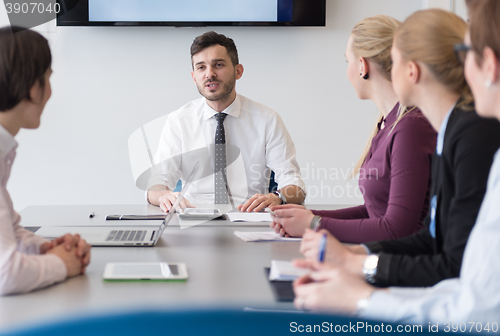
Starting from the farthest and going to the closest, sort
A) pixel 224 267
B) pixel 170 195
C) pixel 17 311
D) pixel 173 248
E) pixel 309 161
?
1. pixel 309 161
2. pixel 170 195
3. pixel 173 248
4. pixel 224 267
5. pixel 17 311

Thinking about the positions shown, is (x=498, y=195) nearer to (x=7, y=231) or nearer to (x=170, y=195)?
(x=7, y=231)

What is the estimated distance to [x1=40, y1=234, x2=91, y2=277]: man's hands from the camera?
1.14 m

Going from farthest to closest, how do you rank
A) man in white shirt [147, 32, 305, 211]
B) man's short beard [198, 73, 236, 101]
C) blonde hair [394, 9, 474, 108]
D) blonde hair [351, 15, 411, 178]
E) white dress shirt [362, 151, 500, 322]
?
man's short beard [198, 73, 236, 101]
man in white shirt [147, 32, 305, 211]
blonde hair [351, 15, 411, 178]
blonde hair [394, 9, 474, 108]
white dress shirt [362, 151, 500, 322]

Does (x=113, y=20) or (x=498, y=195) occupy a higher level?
(x=113, y=20)

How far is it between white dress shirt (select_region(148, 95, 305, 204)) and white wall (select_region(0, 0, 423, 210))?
2.12 ft

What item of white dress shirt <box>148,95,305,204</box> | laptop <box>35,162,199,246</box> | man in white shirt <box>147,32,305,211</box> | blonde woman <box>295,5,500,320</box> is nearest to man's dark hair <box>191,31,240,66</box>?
man in white shirt <box>147,32,305,211</box>

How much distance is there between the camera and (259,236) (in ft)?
5.26

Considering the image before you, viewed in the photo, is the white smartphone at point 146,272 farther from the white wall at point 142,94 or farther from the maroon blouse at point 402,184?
the white wall at point 142,94

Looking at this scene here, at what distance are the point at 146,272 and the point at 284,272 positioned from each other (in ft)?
1.09

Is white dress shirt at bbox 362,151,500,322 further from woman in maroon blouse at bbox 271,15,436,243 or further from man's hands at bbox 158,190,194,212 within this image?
man's hands at bbox 158,190,194,212

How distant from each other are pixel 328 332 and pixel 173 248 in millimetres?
997

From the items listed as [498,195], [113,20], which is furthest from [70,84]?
[498,195]

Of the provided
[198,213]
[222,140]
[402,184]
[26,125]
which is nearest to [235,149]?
[222,140]

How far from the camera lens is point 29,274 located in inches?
40.2
